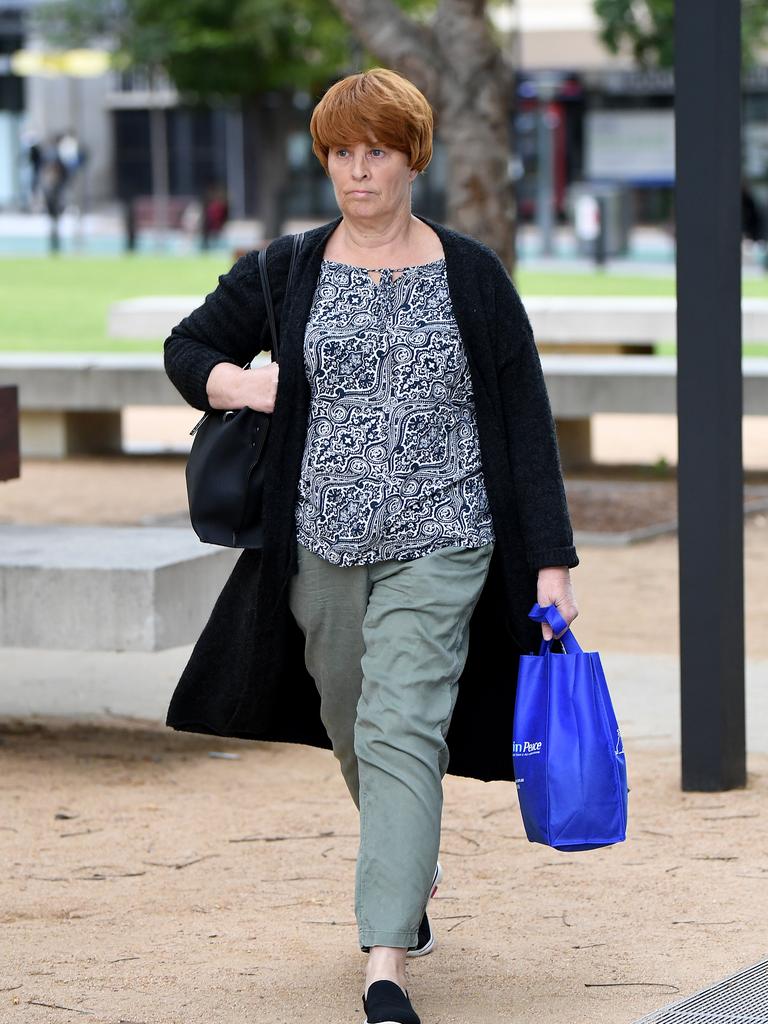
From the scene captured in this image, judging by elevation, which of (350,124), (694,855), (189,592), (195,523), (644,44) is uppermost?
(644,44)

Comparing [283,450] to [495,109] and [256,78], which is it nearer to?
[495,109]

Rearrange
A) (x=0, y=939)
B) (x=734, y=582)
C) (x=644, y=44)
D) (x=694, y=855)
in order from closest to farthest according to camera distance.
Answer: (x=0, y=939) < (x=694, y=855) < (x=734, y=582) < (x=644, y=44)

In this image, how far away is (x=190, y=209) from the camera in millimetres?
48188

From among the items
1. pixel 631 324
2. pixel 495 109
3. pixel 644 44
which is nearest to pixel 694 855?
pixel 495 109

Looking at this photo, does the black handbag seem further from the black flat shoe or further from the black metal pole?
the black metal pole

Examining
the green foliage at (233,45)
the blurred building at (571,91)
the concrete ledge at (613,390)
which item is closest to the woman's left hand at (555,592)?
the concrete ledge at (613,390)

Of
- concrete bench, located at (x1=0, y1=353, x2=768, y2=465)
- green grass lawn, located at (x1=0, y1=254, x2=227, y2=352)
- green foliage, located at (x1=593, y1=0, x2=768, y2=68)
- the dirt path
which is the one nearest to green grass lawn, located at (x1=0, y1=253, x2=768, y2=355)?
green grass lawn, located at (x1=0, y1=254, x2=227, y2=352)

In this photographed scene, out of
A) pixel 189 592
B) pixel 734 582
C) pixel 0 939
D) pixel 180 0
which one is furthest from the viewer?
pixel 180 0

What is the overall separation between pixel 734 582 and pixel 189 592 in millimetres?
1622

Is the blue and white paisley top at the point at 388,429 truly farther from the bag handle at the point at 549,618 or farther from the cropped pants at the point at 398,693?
the bag handle at the point at 549,618

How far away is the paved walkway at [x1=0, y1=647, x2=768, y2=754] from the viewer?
253 inches

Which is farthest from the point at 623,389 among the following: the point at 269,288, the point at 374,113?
the point at 374,113

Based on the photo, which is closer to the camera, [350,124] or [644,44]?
[350,124]

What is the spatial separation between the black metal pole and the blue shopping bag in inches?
64.1
